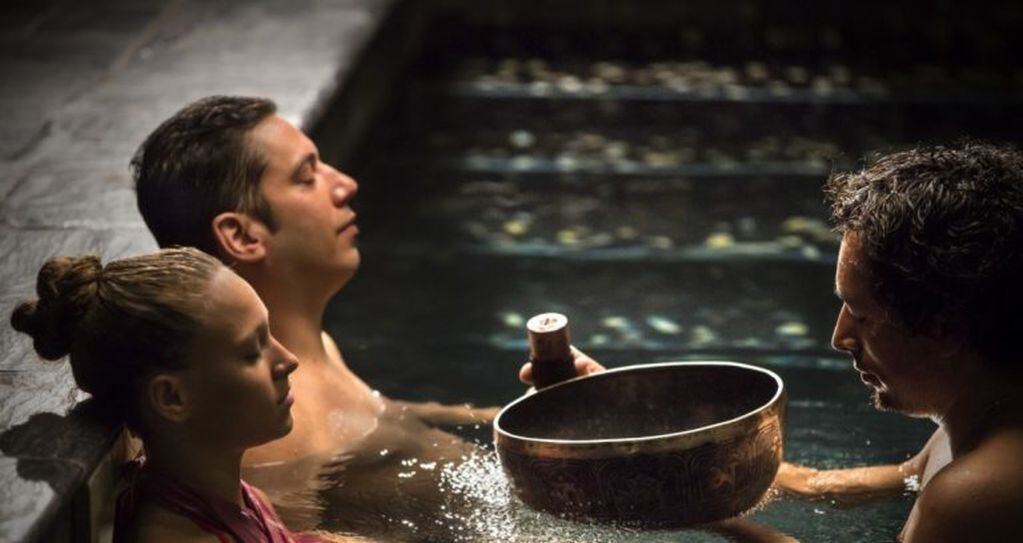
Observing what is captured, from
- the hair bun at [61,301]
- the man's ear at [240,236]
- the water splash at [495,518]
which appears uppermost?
the hair bun at [61,301]

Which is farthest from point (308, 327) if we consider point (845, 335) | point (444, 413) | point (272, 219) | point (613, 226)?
point (613, 226)

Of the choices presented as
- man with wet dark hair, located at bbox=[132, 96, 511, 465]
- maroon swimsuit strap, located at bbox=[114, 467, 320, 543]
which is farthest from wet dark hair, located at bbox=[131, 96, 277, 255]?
maroon swimsuit strap, located at bbox=[114, 467, 320, 543]

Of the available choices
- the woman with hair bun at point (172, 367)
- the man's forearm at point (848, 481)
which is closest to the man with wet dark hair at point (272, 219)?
the woman with hair bun at point (172, 367)

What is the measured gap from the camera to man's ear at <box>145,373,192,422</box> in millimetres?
3295

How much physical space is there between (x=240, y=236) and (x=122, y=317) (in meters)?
1.06

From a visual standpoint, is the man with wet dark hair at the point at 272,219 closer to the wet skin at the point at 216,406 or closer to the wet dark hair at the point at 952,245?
the wet skin at the point at 216,406

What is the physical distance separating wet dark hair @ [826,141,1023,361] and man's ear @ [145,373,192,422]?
1297mm

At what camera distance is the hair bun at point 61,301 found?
10.9ft

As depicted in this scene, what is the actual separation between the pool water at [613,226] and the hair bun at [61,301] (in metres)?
0.96

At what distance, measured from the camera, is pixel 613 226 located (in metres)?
6.89

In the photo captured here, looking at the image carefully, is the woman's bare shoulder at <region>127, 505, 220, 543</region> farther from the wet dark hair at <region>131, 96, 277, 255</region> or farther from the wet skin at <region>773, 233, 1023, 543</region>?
the wet skin at <region>773, 233, 1023, 543</region>

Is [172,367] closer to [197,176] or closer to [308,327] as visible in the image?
[197,176]

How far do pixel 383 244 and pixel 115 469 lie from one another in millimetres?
3285

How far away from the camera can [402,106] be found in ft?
27.6
